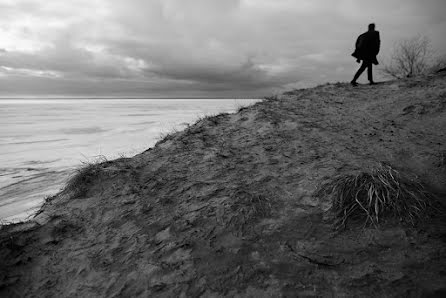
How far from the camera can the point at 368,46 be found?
27.3ft

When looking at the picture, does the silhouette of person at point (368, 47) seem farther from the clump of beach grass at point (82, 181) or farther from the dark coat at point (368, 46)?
the clump of beach grass at point (82, 181)

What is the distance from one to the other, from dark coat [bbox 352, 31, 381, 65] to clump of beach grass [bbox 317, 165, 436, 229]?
20.1 ft

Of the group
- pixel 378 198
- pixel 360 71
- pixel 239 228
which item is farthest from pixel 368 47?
pixel 239 228

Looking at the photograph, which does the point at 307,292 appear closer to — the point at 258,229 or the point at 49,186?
the point at 258,229

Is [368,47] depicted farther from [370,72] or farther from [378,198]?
[378,198]

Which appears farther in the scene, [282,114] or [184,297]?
[282,114]

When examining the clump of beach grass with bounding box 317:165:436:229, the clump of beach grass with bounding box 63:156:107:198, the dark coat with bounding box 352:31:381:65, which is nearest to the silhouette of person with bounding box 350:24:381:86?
the dark coat with bounding box 352:31:381:65

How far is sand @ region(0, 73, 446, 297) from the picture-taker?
2580mm

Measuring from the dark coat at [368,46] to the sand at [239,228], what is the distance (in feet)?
9.92

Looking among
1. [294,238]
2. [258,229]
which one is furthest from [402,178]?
[258,229]

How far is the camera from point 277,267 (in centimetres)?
269

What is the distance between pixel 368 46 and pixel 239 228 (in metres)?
7.64

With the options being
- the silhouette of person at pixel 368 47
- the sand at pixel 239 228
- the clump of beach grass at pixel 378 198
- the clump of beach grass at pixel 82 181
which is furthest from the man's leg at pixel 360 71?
the clump of beach grass at pixel 82 181

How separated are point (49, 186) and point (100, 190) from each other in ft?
15.6
